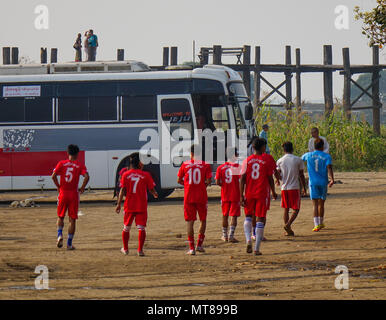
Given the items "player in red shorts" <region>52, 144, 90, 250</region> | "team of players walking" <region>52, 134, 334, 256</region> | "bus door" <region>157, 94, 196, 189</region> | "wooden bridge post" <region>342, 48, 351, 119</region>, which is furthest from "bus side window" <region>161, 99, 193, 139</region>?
"wooden bridge post" <region>342, 48, 351, 119</region>

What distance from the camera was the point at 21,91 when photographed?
2355 centimetres

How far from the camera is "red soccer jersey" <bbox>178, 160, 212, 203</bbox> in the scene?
12.9 m

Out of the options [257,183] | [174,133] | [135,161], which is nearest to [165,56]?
[174,133]

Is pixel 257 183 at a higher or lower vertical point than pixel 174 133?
lower

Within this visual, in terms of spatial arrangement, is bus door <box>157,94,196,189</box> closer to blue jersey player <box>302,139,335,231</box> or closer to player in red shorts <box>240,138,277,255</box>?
blue jersey player <box>302,139,335,231</box>

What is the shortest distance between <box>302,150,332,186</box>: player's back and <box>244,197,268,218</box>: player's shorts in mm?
2867

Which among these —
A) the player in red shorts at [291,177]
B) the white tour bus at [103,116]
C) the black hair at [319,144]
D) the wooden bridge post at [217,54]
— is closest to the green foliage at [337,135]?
the wooden bridge post at [217,54]

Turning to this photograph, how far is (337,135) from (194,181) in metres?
20.3

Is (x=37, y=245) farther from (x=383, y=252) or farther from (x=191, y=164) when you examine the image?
(x=383, y=252)

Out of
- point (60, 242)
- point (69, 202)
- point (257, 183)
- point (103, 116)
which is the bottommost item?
point (60, 242)

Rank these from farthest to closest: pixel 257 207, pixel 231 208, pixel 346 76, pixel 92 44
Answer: pixel 346 76 → pixel 92 44 → pixel 231 208 → pixel 257 207

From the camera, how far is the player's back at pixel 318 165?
15.4 metres

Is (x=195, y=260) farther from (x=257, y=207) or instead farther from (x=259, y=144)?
(x=259, y=144)
